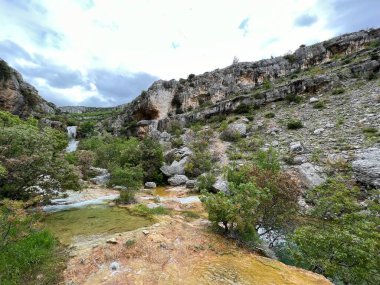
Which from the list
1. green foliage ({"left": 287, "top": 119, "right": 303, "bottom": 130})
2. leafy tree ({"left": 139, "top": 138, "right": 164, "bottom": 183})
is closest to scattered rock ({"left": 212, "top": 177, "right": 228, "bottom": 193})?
leafy tree ({"left": 139, "top": 138, "right": 164, "bottom": 183})

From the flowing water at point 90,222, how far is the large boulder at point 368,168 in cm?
1337

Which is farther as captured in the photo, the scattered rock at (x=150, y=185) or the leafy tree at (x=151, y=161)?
the leafy tree at (x=151, y=161)

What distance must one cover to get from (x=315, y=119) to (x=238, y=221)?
26661 mm

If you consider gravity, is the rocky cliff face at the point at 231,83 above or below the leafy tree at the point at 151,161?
above

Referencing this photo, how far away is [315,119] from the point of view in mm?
31781

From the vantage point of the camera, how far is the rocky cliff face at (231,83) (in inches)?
Result: 1953

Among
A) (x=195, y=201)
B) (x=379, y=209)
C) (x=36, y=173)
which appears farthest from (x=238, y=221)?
(x=36, y=173)

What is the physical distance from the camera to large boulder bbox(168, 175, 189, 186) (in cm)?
2608

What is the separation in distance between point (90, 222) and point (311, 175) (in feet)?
47.3

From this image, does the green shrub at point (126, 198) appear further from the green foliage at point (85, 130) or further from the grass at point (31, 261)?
the green foliage at point (85, 130)

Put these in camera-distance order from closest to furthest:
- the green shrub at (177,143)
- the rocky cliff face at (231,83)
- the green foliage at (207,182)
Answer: the green foliage at (207,182) < the green shrub at (177,143) < the rocky cliff face at (231,83)

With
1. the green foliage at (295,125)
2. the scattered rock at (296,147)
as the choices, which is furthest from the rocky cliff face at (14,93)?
the scattered rock at (296,147)

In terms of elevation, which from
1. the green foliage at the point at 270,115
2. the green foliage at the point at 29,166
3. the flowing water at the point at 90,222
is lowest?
the flowing water at the point at 90,222

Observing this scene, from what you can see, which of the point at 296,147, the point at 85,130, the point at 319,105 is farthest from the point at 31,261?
the point at 85,130
